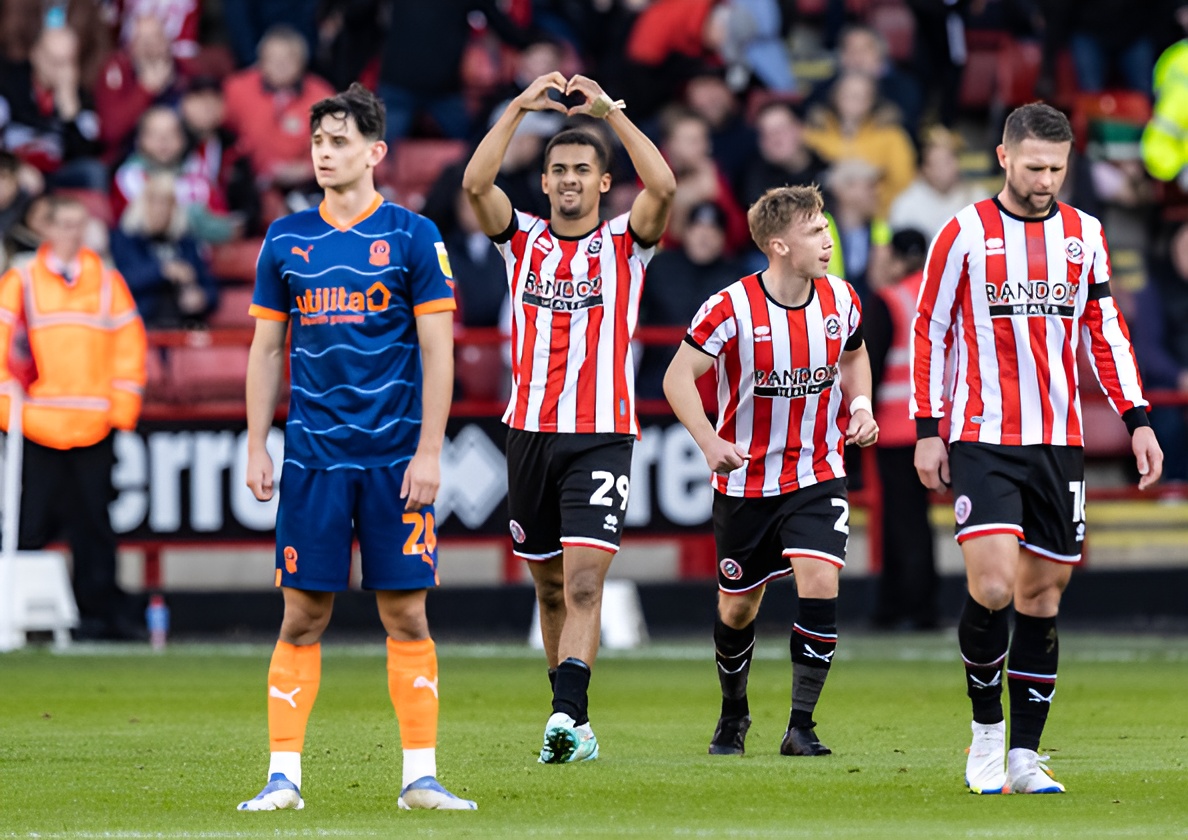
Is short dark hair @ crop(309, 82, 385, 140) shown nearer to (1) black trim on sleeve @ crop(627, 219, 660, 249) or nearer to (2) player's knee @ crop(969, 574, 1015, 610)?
(1) black trim on sleeve @ crop(627, 219, 660, 249)

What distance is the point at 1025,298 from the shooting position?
741 cm

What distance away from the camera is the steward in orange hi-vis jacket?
1408cm

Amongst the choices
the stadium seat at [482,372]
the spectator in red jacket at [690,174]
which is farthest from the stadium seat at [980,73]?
the stadium seat at [482,372]

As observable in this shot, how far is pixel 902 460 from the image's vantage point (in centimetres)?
1470

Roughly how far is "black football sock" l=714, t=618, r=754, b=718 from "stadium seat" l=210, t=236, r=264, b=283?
29.7 ft

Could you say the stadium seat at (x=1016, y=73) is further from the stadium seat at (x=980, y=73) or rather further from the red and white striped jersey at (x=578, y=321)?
the red and white striped jersey at (x=578, y=321)

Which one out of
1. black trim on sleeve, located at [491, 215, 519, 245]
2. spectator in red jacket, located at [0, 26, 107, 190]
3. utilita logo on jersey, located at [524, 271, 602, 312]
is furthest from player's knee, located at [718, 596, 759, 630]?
spectator in red jacket, located at [0, 26, 107, 190]

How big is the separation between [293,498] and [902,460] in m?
8.38

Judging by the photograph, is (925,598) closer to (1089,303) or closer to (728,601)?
(728,601)

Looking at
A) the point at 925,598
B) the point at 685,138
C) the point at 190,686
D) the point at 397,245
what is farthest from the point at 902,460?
the point at 397,245

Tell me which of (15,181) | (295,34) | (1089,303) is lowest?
(1089,303)

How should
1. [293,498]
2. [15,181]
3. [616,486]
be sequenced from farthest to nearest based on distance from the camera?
1. [15,181]
2. [616,486]
3. [293,498]

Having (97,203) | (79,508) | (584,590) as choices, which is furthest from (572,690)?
(97,203)

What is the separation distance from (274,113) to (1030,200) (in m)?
11.1
